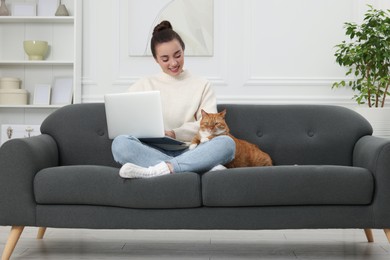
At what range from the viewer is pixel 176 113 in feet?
11.0

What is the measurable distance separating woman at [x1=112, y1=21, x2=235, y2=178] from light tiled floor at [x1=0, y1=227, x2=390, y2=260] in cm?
48

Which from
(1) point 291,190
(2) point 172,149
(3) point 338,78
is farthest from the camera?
(3) point 338,78

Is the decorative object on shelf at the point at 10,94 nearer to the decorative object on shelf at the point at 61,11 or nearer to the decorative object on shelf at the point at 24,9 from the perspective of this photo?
the decorative object on shelf at the point at 24,9

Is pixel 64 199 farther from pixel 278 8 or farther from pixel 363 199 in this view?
pixel 278 8

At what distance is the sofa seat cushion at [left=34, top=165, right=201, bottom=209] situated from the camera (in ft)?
9.07

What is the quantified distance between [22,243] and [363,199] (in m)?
1.77

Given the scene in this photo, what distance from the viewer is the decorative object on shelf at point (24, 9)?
520 cm

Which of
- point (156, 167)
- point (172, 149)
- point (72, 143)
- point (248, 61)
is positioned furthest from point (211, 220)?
point (248, 61)

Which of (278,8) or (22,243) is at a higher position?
(278,8)

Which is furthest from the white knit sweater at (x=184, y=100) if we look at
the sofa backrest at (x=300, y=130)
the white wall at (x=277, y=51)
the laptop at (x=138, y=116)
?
the white wall at (x=277, y=51)

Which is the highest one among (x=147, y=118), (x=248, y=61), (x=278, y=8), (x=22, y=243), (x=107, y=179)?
(x=278, y=8)

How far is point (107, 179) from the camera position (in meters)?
2.80

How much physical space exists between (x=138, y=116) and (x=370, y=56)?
2.40 metres

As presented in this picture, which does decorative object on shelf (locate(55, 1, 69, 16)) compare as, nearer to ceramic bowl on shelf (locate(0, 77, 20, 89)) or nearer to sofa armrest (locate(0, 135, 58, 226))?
ceramic bowl on shelf (locate(0, 77, 20, 89))
